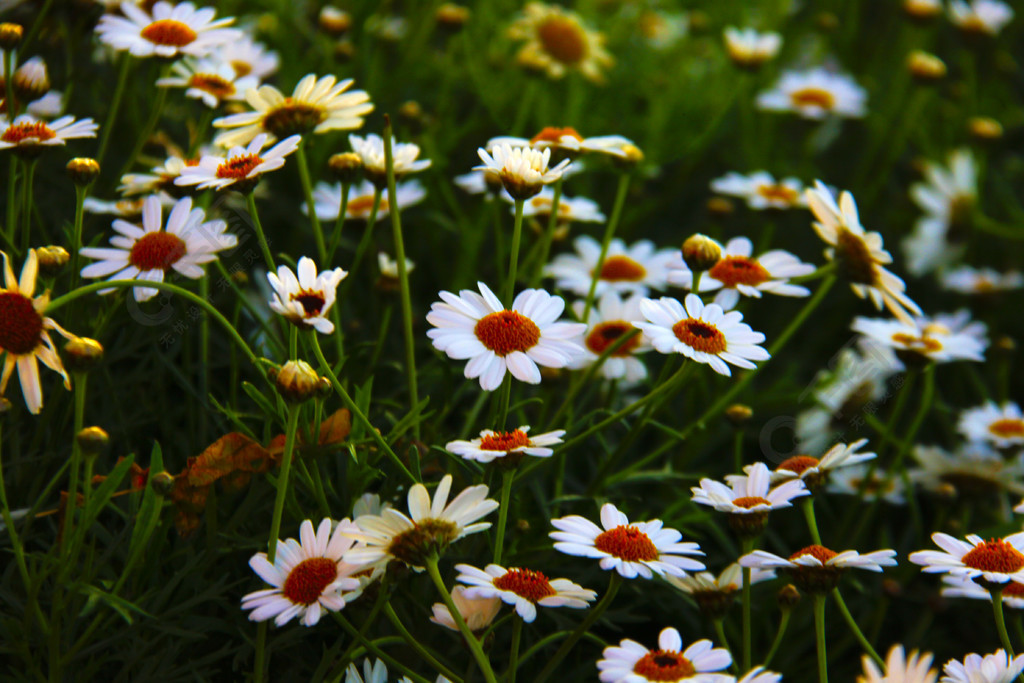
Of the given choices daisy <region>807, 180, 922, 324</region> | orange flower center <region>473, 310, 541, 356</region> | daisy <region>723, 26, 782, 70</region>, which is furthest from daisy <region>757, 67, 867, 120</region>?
orange flower center <region>473, 310, 541, 356</region>

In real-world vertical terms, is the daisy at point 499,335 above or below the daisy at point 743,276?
above

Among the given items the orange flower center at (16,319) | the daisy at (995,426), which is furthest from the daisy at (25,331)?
the daisy at (995,426)

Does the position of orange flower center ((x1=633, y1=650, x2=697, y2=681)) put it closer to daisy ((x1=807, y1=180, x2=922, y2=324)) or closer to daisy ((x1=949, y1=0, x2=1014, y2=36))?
daisy ((x1=807, y1=180, x2=922, y2=324))

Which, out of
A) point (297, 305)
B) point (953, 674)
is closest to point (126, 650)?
point (297, 305)

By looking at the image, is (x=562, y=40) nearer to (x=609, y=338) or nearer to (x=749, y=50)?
(x=749, y=50)

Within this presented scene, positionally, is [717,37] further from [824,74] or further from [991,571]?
[991,571]

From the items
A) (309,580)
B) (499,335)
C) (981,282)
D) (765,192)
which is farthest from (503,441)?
(981,282)

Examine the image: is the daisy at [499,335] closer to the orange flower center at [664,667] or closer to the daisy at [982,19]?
the orange flower center at [664,667]
